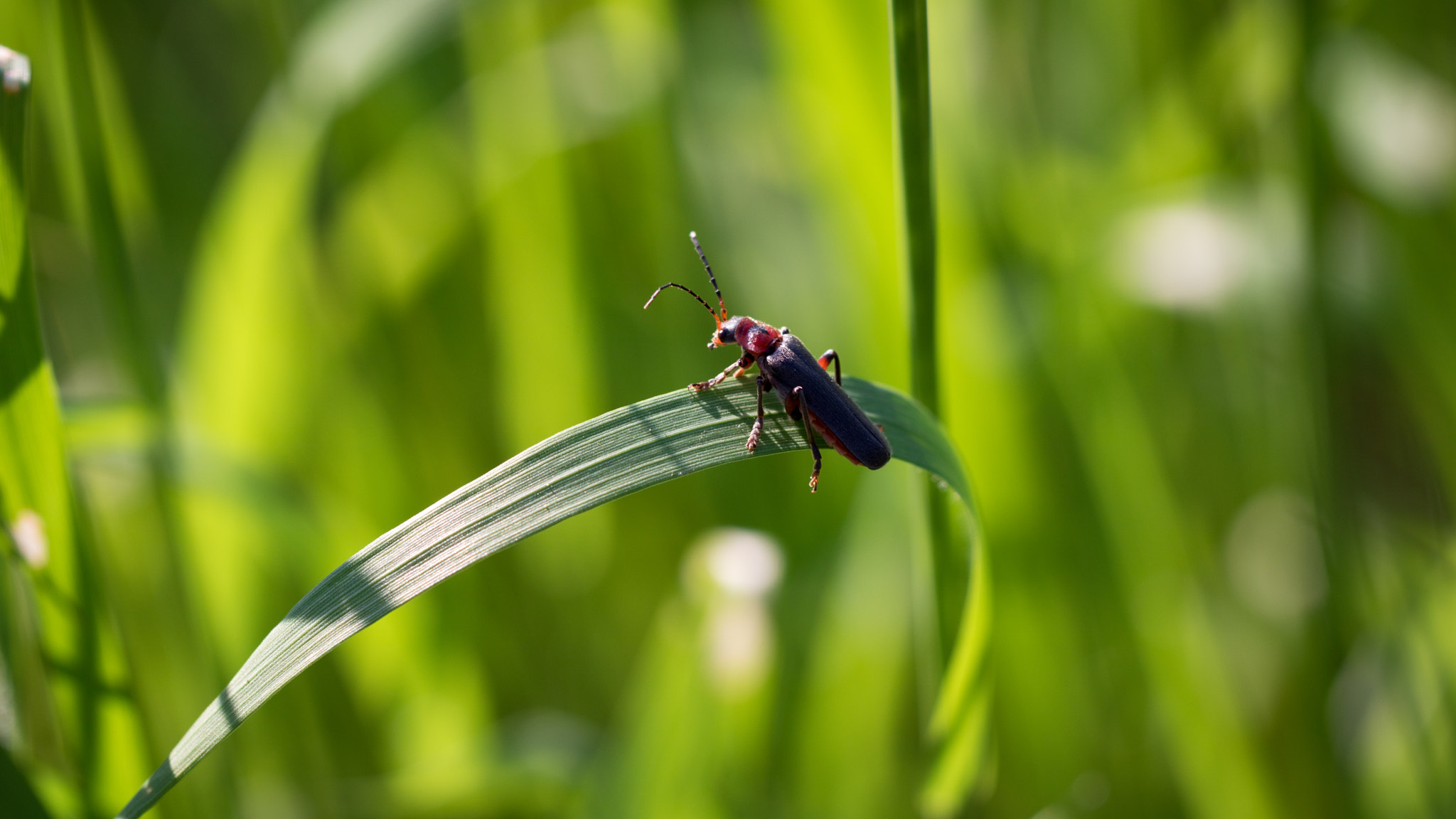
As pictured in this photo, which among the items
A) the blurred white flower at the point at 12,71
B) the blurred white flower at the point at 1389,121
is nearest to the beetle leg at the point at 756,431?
the blurred white flower at the point at 12,71

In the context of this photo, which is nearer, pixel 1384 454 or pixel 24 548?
pixel 24 548

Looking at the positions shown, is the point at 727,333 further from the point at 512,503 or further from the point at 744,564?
the point at 512,503

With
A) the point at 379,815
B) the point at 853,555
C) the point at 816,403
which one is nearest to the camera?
the point at 816,403

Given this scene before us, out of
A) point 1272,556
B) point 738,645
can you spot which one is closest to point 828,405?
point 738,645

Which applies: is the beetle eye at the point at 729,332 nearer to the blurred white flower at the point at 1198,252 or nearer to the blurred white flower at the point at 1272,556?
the blurred white flower at the point at 1198,252

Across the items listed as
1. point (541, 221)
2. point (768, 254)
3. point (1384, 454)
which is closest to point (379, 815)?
point (541, 221)

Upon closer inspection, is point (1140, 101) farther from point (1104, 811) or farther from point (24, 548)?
point (24, 548)
